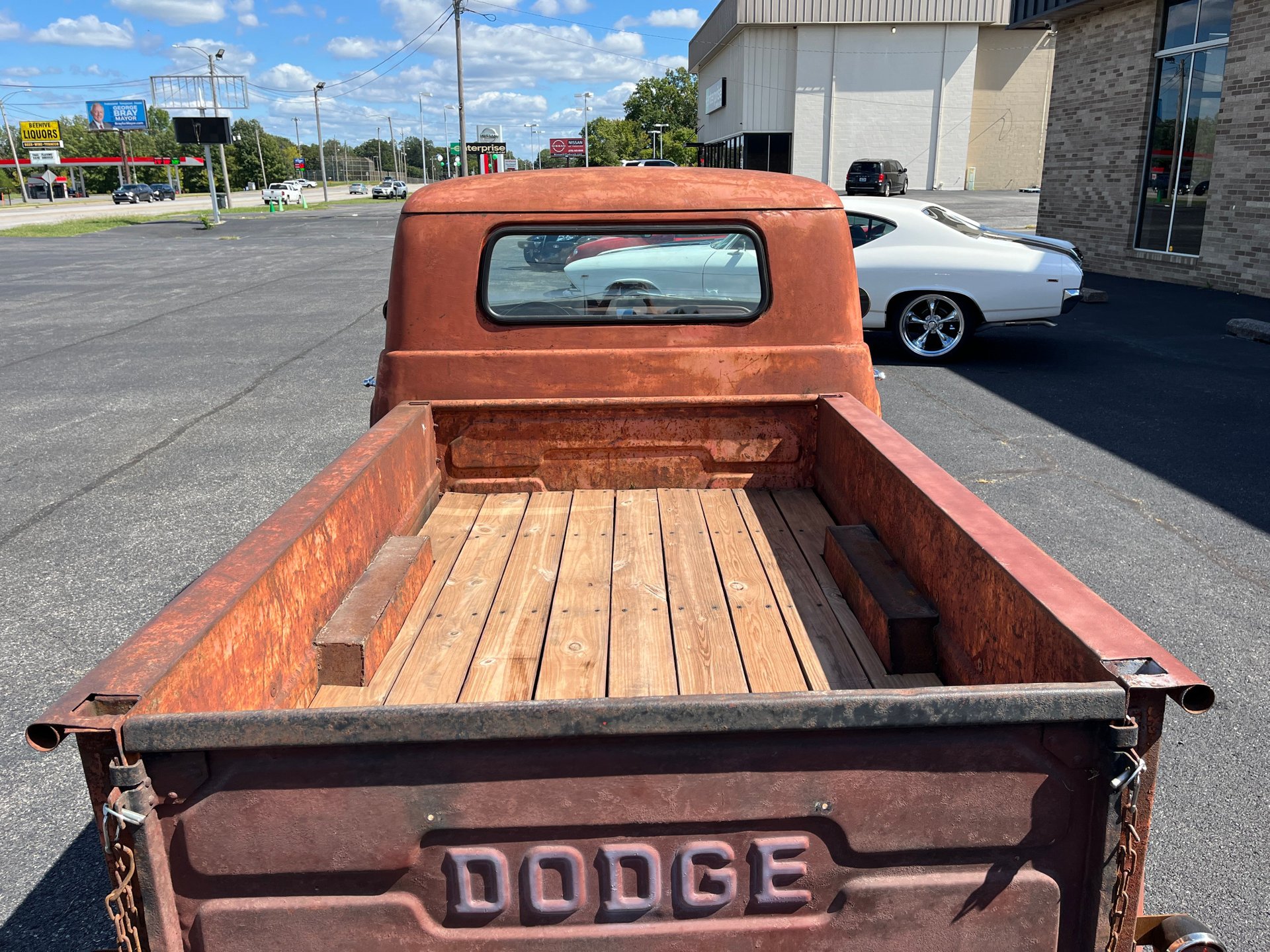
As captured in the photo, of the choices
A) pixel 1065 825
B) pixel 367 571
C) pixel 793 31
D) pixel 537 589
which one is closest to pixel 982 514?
pixel 1065 825

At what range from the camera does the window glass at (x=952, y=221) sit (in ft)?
33.3

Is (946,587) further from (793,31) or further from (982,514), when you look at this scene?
(793,31)

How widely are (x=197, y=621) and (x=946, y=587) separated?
1707mm

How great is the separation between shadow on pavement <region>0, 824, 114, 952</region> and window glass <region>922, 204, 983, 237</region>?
938 cm

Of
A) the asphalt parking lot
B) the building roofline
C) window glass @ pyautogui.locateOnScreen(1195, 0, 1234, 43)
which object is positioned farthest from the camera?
the building roofline

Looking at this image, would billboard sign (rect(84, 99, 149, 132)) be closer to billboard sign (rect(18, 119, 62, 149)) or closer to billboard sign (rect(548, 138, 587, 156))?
billboard sign (rect(18, 119, 62, 149))

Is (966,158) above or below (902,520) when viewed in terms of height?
above

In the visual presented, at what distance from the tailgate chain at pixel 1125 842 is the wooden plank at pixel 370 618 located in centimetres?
174

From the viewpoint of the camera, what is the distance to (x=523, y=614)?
296 cm

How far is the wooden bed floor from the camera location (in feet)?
8.52

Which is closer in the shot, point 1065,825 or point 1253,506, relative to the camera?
point 1065,825

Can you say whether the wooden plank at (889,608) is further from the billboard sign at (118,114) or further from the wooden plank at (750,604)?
the billboard sign at (118,114)

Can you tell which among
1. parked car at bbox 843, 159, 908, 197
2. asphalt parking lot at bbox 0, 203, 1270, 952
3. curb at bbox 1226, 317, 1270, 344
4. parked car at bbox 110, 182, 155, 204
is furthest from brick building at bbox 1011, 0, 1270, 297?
parked car at bbox 110, 182, 155, 204

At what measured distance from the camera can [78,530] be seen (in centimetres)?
575
